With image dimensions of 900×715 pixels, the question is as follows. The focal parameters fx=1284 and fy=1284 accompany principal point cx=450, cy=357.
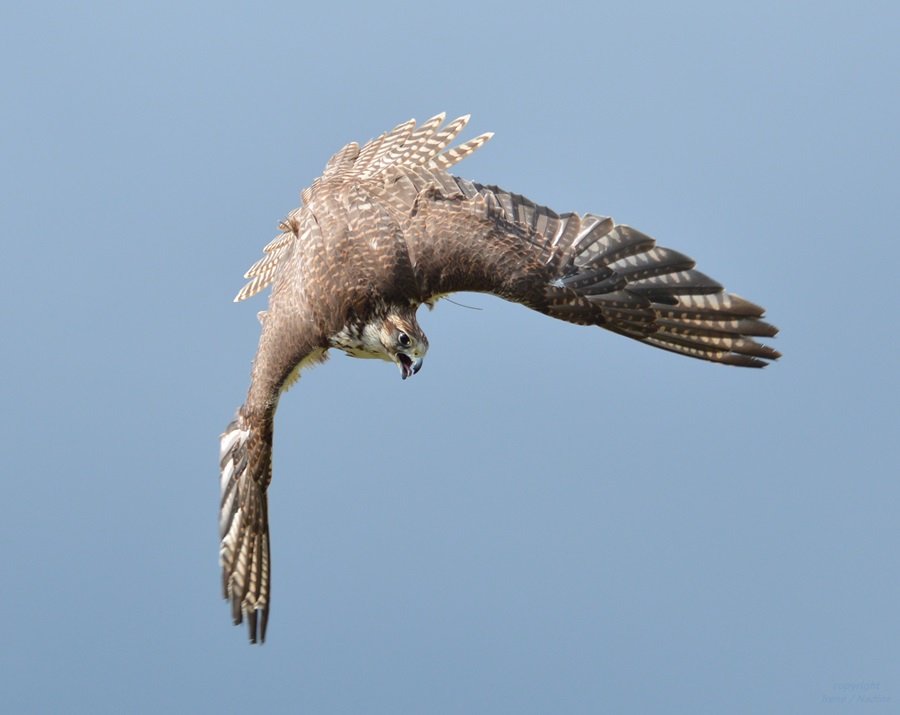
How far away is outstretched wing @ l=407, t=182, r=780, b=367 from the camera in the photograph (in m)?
9.01

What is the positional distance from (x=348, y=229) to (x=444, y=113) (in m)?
2.24

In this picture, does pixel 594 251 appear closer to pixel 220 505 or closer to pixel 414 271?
pixel 414 271

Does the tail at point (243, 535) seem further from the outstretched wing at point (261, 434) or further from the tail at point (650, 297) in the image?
the tail at point (650, 297)

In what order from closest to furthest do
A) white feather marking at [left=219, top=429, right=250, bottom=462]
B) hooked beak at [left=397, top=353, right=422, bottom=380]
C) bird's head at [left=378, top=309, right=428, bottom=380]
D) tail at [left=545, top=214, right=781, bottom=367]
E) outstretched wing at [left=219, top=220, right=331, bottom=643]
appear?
bird's head at [left=378, top=309, right=428, bottom=380]
hooked beak at [left=397, top=353, right=422, bottom=380]
tail at [left=545, top=214, right=781, bottom=367]
outstretched wing at [left=219, top=220, right=331, bottom=643]
white feather marking at [left=219, top=429, right=250, bottom=462]

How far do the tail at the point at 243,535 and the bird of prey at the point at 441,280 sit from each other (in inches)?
3.7

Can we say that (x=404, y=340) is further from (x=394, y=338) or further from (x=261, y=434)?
(x=261, y=434)

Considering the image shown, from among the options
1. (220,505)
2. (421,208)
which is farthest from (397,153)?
(220,505)

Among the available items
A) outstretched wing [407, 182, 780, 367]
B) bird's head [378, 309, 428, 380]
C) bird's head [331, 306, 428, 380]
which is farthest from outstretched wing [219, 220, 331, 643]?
outstretched wing [407, 182, 780, 367]

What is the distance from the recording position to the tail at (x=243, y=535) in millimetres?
9961

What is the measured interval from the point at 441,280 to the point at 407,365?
65cm

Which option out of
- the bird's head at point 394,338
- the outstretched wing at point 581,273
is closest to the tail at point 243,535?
the bird's head at point 394,338

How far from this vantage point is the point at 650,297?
9305mm

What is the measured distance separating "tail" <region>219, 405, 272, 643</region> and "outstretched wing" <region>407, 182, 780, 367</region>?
2.11 meters

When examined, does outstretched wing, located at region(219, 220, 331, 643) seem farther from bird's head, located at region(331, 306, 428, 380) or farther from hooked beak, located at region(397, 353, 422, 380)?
hooked beak, located at region(397, 353, 422, 380)
